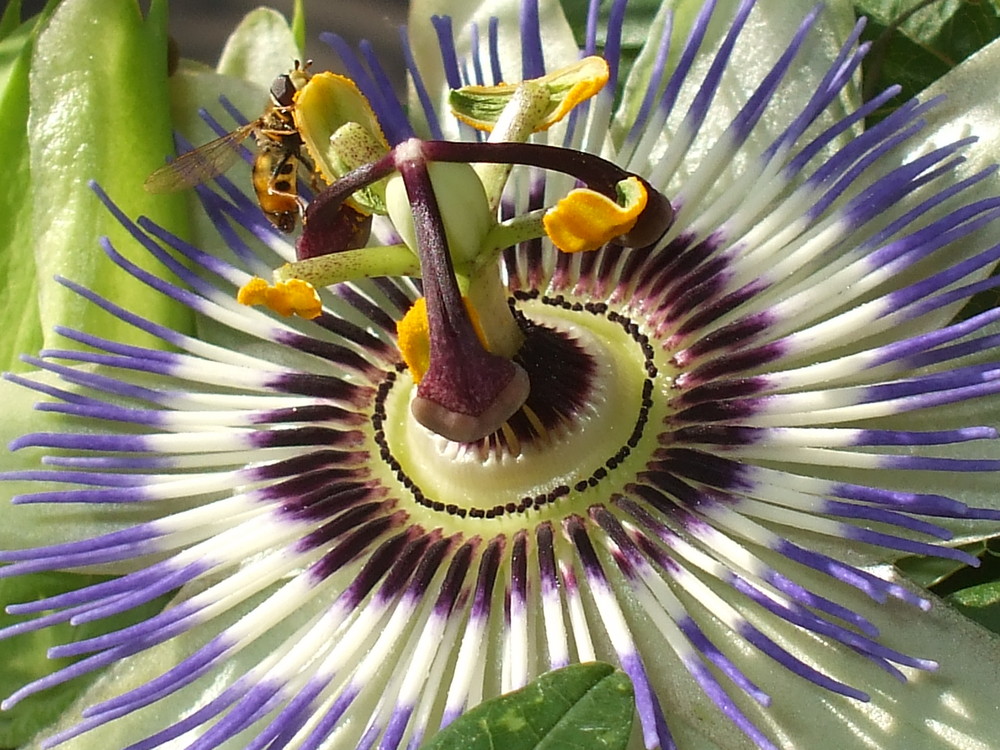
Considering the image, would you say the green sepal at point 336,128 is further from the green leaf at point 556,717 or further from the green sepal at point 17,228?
the green leaf at point 556,717

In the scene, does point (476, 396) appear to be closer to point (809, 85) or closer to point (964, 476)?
point (964, 476)

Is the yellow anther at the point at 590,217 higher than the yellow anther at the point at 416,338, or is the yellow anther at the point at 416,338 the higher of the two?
the yellow anther at the point at 590,217

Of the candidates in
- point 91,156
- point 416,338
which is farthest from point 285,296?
point 91,156

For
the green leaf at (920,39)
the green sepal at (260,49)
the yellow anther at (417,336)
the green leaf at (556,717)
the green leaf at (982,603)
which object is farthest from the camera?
the green sepal at (260,49)

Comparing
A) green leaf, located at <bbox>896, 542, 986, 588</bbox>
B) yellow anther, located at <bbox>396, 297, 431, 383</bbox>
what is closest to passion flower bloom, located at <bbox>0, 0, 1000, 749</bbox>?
yellow anther, located at <bbox>396, 297, 431, 383</bbox>

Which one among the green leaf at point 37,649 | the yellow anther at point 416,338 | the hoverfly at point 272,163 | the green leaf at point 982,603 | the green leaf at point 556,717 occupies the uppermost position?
the hoverfly at point 272,163

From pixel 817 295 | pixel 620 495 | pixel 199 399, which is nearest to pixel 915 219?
pixel 817 295

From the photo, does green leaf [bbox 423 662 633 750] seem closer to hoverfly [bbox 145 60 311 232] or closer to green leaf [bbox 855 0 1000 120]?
hoverfly [bbox 145 60 311 232]

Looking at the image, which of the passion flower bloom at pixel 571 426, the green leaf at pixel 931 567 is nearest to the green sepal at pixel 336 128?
the passion flower bloom at pixel 571 426
